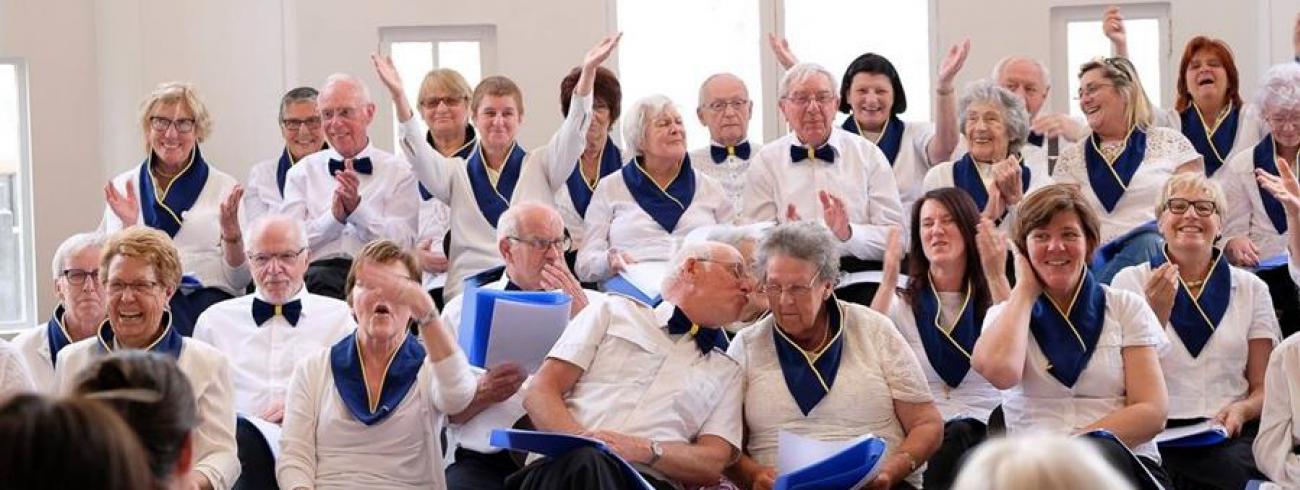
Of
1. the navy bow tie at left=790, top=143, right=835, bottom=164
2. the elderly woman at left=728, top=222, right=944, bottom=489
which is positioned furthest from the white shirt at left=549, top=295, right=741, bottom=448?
the navy bow tie at left=790, top=143, right=835, bottom=164

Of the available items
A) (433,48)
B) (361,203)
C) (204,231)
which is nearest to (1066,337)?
(361,203)

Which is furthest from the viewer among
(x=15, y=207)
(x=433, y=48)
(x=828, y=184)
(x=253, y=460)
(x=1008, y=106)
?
(x=433, y=48)

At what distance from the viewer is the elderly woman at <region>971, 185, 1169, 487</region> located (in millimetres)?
4781

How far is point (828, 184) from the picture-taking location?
6477 mm

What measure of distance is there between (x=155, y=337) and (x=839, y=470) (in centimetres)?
174

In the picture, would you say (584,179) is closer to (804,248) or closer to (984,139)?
(984,139)

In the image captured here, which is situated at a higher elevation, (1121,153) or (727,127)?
(727,127)

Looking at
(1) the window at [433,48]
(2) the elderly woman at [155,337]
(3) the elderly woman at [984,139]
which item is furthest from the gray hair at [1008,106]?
(1) the window at [433,48]

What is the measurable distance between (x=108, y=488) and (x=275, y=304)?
360 cm

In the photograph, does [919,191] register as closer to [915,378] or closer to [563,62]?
[915,378]

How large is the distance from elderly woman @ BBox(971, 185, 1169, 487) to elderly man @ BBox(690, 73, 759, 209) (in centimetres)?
198

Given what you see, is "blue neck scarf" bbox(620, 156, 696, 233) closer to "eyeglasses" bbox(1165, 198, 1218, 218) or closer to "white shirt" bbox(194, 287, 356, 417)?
"white shirt" bbox(194, 287, 356, 417)

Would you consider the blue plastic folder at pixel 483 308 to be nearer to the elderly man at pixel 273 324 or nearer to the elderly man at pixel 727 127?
the elderly man at pixel 273 324

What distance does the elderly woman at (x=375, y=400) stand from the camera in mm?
4727
